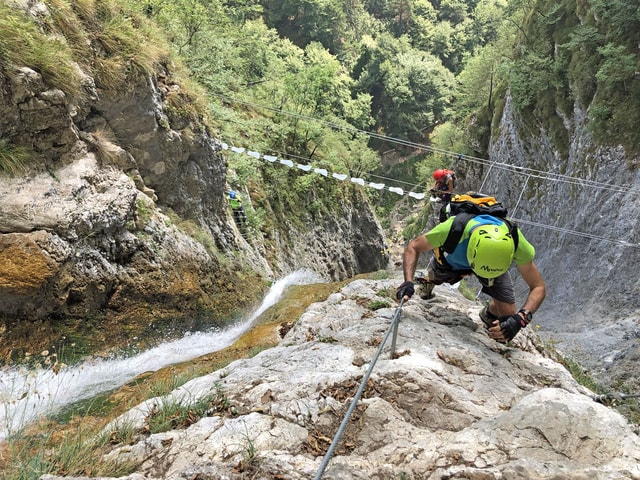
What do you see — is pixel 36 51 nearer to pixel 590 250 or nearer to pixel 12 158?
pixel 12 158

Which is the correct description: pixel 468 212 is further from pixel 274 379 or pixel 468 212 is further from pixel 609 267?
pixel 609 267

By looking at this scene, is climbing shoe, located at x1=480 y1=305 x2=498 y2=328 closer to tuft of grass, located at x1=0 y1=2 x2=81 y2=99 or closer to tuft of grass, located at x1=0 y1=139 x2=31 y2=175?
tuft of grass, located at x1=0 y1=139 x2=31 y2=175

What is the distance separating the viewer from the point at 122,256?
7227 millimetres

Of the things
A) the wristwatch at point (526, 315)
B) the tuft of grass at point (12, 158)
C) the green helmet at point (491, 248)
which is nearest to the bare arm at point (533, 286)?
the wristwatch at point (526, 315)

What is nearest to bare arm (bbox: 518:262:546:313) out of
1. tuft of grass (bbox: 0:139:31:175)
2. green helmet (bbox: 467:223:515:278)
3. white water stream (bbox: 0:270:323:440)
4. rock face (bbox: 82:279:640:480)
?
green helmet (bbox: 467:223:515:278)

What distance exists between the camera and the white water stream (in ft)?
14.1

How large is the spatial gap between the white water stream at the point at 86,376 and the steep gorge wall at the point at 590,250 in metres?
6.97

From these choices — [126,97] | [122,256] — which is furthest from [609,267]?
[126,97]

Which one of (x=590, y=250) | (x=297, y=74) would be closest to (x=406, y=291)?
(x=590, y=250)

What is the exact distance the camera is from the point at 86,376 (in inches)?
231

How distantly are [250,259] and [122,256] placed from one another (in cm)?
541

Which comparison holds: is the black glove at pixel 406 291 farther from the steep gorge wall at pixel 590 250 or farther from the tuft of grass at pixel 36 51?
the tuft of grass at pixel 36 51

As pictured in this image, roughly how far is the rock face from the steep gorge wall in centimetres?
390

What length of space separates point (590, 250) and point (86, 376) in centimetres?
1069
